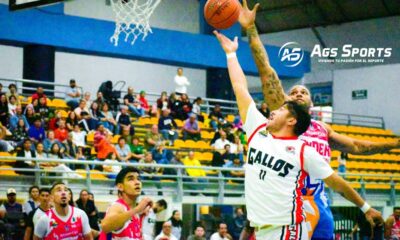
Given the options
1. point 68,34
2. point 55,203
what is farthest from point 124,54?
point 55,203

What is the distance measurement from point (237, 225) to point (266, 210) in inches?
517

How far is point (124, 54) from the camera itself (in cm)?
2297

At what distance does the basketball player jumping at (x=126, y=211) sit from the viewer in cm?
619

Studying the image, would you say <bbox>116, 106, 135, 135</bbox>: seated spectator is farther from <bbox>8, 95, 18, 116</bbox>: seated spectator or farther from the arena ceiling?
the arena ceiling

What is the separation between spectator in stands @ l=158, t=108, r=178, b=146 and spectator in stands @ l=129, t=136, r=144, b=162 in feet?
5.33

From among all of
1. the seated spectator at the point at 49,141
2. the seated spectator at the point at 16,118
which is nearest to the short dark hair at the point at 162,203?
the seated spectator at the point at 49,141

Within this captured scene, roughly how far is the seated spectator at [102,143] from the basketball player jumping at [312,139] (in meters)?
9.93

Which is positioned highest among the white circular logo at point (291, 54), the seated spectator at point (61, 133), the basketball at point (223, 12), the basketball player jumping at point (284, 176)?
the white circular logo at point (291, 54)

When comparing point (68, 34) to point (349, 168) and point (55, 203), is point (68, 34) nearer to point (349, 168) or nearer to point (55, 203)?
point (349, 168)

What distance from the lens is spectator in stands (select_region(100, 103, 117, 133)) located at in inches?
691

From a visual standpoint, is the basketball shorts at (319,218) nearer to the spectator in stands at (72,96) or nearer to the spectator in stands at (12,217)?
the spectator in stands at (12,217)

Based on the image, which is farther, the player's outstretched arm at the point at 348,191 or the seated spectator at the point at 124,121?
the seated spectator at the point at 124,121

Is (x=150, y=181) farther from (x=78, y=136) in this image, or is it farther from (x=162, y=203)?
(x=78, y=136)

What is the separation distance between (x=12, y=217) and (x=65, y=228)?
449cm
